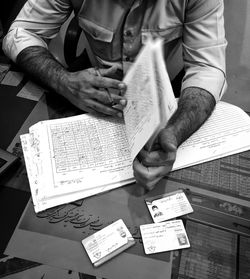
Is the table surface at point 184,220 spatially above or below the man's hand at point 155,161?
below

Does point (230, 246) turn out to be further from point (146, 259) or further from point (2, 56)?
point (2, 56)

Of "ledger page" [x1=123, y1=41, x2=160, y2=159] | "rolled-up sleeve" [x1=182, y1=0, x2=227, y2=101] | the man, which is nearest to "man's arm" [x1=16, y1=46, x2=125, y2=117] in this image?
the man

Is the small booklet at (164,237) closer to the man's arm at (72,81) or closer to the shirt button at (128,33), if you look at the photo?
the man's arm at (72,81)

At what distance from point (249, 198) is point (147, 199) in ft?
0.85

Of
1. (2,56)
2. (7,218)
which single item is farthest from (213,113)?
(2,56)

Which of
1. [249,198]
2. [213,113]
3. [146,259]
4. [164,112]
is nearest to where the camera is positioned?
[164,112]

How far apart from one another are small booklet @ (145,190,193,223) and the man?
0.15 m

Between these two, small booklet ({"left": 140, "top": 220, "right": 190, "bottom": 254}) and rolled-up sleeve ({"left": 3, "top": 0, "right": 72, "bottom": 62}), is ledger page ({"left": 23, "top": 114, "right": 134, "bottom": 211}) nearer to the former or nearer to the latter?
small booklet ({"left": 140, "top": 220, "right": 190, "bottom": 254})

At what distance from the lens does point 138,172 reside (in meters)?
0.69

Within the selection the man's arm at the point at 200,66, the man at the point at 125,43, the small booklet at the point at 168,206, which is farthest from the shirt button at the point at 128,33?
the small booklet at the point at 168,206

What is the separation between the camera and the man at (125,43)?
2.82ft

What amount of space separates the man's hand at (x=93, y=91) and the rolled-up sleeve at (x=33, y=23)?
0.85 ft

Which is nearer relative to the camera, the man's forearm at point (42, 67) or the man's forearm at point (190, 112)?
the man's forearm at point (190, 112)

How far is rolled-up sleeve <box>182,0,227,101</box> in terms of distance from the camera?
910 mm
